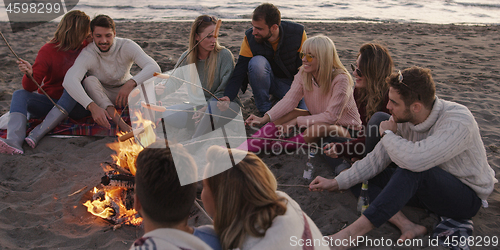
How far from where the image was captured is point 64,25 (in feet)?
13.7

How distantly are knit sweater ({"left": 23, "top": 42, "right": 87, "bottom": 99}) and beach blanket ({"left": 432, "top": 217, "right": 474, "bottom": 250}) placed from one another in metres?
4.26

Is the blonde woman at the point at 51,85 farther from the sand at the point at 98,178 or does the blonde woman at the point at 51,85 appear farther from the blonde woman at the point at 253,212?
the blonde woman at the point at 253,212

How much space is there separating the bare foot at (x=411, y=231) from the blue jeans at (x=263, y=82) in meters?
2.26

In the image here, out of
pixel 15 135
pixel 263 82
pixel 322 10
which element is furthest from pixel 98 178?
pixel 322 10

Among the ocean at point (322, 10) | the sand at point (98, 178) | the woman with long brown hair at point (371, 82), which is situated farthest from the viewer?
Answer: the ocean at point (322, 10)

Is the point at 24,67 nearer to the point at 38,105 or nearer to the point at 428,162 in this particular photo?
the point at 38,105

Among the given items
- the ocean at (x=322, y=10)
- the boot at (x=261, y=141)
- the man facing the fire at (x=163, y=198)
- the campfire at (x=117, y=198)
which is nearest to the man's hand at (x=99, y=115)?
the campfire at (x=117, y=198)

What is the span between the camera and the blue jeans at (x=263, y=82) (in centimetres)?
471

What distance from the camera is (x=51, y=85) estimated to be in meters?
4.46

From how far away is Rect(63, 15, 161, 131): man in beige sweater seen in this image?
411 cm

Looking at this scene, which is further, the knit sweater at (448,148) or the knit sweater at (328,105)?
the knit sweater at (328,105)

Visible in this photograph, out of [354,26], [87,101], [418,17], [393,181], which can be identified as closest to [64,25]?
[87,101]

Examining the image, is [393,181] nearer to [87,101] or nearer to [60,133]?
[87,101]

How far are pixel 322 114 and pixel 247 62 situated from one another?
158 cm
